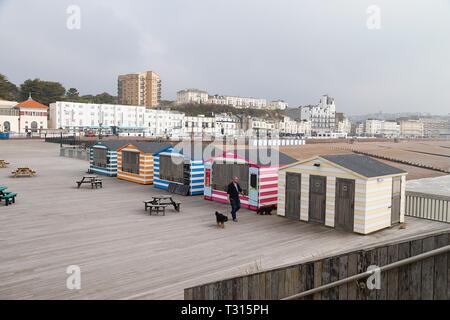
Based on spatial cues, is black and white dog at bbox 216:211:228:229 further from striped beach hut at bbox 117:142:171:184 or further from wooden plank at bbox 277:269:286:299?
striped beach hut at bbox 117:142:171:184

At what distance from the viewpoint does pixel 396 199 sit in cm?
1321

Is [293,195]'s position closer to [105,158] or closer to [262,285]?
[262,285]

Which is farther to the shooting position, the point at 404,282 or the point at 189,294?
the point at 189,294

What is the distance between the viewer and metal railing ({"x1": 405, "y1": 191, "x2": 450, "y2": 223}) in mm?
13875

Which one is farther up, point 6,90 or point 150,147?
point 6,90

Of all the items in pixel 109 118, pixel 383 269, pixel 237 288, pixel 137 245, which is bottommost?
pixel 137 245

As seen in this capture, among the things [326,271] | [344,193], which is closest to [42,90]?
[344,193]

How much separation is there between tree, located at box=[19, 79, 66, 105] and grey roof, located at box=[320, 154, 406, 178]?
371ft

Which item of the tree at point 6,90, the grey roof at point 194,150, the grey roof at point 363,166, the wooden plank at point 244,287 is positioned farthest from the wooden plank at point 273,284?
the tree at point 6,90

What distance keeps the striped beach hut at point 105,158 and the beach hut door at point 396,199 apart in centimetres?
1707

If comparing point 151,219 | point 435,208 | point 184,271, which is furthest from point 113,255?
point 435,208

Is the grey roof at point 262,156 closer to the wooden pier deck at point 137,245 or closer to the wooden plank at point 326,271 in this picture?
the wooden pier deck at point 137,245

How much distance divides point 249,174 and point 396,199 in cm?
520
